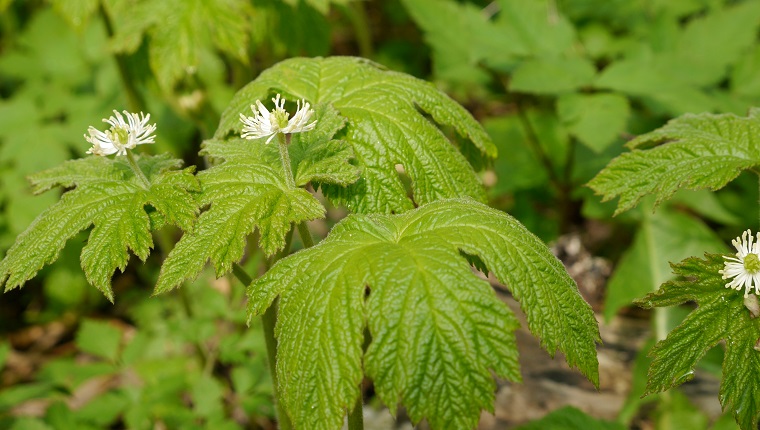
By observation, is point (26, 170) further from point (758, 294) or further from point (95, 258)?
point (758, 294)

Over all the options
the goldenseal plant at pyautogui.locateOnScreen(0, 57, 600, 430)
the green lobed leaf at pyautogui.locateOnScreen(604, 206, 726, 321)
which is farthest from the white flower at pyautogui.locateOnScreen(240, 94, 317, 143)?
the green lobed leaf at pyautogui.locateOnScreen(604, 206, 726, 321)

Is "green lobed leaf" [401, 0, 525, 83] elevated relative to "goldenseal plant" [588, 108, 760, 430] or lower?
elevated

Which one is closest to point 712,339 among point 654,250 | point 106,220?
point 106,220

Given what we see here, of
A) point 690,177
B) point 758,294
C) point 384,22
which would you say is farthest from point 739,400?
point 384,22

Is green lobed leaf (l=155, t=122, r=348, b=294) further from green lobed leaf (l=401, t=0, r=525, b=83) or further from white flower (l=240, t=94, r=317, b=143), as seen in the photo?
green lobed leaf (l=401, t=0, r=525, b=83)

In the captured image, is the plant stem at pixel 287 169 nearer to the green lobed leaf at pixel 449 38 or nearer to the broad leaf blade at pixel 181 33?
the broad leaf blade at pixel 181 33

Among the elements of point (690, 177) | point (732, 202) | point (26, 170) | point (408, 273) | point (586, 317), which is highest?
point (26, 170)

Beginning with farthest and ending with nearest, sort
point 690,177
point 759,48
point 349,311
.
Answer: point 759,48, point 690,177, point 349,311
